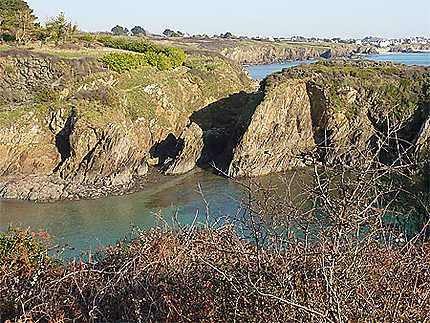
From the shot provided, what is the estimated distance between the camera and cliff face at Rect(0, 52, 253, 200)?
28.5 meters

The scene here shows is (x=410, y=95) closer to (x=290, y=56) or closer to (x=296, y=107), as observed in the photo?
(x=296, y=107)

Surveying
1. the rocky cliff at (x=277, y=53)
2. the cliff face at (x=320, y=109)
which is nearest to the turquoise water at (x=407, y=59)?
the rocky cliff at (x=277, y=53)

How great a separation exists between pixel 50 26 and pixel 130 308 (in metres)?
44.9

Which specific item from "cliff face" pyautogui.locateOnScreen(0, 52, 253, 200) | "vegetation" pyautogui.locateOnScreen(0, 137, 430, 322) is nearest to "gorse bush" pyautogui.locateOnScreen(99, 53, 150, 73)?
"cliff face" pyautogui.locateOnScreen(0, 52, 253, 200)

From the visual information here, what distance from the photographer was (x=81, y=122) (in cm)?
2991

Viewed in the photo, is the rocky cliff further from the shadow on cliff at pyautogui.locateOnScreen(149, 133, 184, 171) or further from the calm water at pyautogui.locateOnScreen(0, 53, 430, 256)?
the calm water at pyautogui.locateOnScreen(0, 53, 430, 256)

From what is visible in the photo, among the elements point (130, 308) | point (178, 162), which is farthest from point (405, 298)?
point (178, 162)

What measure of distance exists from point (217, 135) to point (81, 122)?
11.3 metres

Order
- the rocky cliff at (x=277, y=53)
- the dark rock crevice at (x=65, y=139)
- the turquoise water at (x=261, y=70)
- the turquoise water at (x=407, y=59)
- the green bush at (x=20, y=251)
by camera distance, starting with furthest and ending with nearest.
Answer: the rocky cliff at (x=277, y=53)
the turquoise water at (x=407, y=59)
the turquoise water at (x=261, y=70)
the dark rock crevice at (x=65, y=139)
the green bush at (x=20, y=251)

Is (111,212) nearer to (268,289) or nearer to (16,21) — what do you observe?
(268,289)

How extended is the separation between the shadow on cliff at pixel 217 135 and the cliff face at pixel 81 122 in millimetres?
819

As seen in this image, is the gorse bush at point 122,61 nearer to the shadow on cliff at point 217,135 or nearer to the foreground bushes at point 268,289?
the shadow on cliff at point 217,135

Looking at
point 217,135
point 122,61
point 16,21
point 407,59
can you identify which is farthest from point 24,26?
point 407,59

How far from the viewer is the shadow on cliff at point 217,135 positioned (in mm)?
33188
